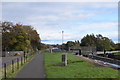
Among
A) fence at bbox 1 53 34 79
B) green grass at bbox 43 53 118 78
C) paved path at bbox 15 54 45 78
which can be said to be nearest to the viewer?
fence at bbox 1 53 34 79

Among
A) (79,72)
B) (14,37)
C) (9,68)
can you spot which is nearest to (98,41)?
(14,37)

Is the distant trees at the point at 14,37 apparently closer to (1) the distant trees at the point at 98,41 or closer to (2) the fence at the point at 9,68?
(2) the fence at the point at 9,68

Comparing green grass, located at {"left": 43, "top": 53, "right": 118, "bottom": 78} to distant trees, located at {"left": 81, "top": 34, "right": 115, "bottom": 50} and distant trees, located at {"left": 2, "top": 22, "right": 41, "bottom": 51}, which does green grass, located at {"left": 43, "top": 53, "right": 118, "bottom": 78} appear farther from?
distant trees, located at {"left": 81, "top": 34, "right": 115, "bottom": 50}

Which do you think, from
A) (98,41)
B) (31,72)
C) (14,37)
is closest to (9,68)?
(31,72)

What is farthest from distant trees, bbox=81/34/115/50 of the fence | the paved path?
the paved path

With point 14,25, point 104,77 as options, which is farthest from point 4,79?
point 14,25

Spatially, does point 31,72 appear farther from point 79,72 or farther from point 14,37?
point 14,37

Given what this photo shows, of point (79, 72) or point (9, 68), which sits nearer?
point (79, 72)

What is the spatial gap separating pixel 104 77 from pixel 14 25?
45685 millimetres

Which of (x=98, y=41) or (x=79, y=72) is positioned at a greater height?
(x=98, y=41)

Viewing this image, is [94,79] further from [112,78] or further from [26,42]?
[26,42]

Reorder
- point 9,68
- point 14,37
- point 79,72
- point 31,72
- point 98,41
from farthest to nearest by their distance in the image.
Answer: point 98,41
point 14,37
point 9,68
point 31,72
point 79,72

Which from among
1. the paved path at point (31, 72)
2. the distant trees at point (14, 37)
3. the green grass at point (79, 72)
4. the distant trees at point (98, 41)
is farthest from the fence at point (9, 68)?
the distant trees at point (98, 41)

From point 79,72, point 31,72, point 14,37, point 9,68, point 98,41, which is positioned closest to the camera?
point 79,72
